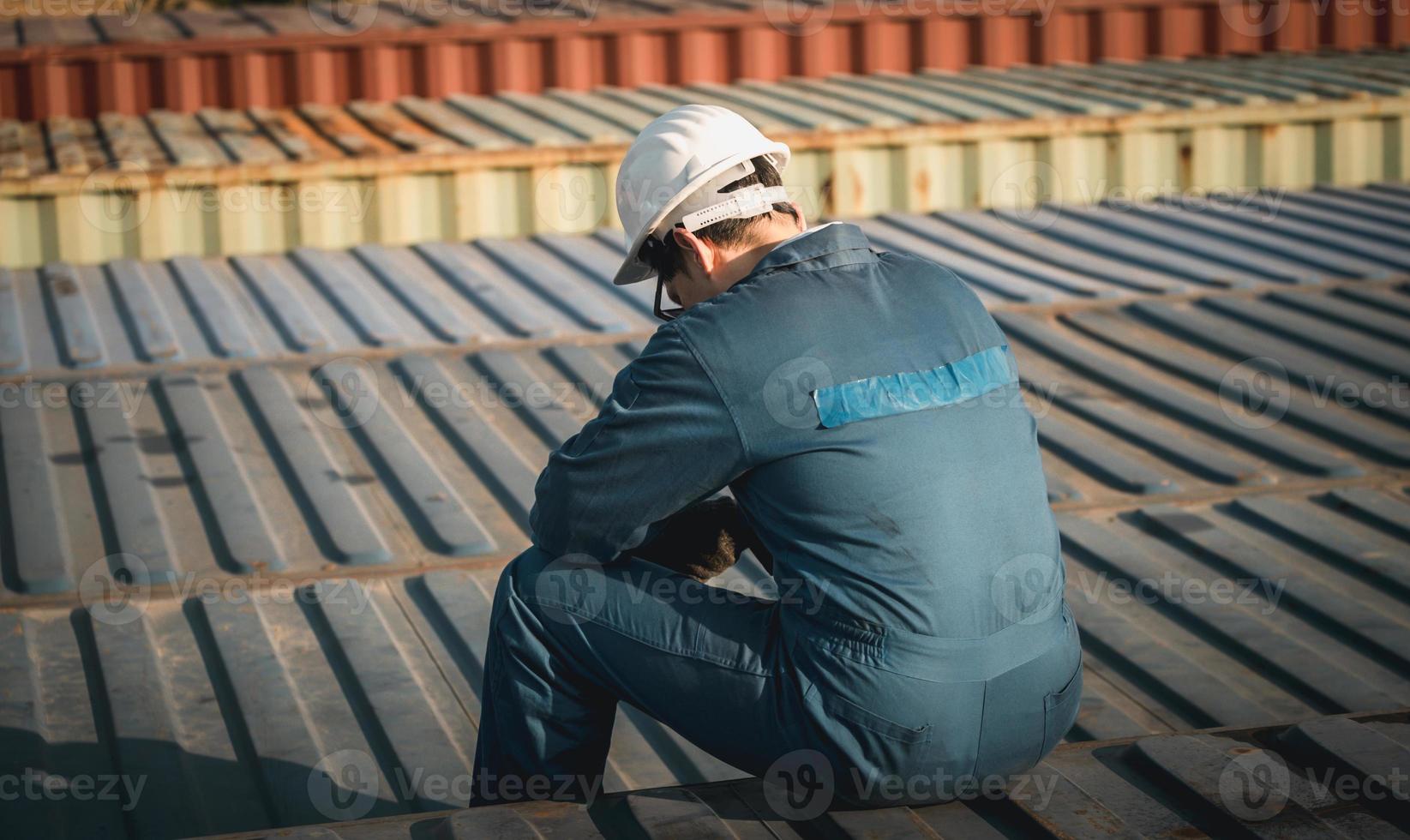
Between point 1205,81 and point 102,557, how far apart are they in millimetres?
7471

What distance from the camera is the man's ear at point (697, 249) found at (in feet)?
7.80

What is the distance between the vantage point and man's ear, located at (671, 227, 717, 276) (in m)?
2.38

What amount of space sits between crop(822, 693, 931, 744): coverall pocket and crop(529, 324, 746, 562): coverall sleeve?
394 mm

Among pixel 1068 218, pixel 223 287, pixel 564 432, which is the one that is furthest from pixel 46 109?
pixel 1068 218

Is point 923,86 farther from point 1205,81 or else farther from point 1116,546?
point 1116,546

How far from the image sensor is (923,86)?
29.1ft

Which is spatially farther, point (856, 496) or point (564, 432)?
point (564, 432)

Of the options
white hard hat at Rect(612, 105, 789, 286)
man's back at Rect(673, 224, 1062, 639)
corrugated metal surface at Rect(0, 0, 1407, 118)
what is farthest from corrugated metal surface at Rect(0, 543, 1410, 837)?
corrugated metal surface at Rect(0, 0, 1407, 118)

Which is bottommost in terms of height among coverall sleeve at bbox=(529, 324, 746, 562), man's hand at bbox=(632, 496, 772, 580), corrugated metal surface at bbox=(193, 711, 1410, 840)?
corrugated metal surface at bbox=(193, 711, 1410, 840)

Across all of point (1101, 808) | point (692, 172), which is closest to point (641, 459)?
point (692, 172)

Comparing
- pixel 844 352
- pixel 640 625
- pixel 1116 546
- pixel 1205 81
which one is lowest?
pixel 1116 546

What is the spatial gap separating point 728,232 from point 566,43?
695 cm

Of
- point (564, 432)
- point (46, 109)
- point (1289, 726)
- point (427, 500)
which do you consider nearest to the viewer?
point (1289, 726)

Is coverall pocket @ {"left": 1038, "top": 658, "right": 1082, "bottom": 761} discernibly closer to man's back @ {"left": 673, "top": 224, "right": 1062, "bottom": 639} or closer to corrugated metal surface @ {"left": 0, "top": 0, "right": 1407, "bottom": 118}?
man's back @ {"left": 673, "top": 224, "right": 1062, "bottom": 639}
